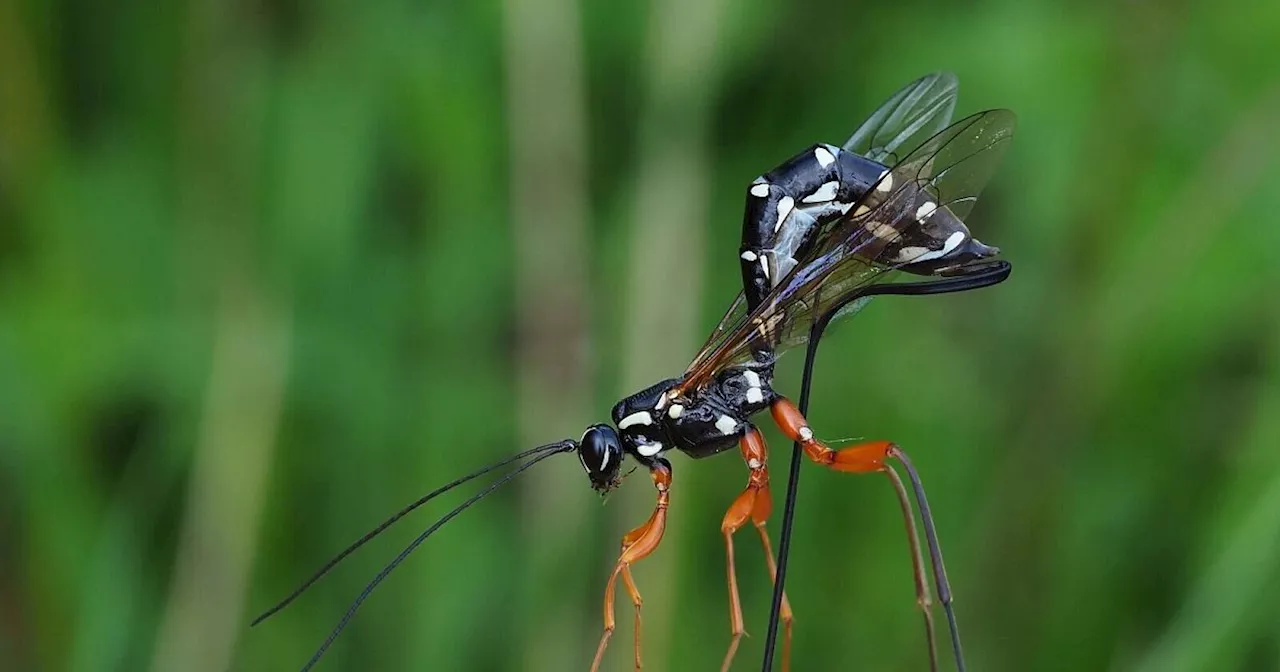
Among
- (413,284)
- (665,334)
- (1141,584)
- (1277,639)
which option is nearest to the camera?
(1277,639)

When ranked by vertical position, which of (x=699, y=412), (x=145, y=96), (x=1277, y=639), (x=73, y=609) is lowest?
(x=73, y=609)

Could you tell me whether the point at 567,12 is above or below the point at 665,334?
above

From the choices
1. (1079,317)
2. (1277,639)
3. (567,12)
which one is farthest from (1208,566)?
(567,12)

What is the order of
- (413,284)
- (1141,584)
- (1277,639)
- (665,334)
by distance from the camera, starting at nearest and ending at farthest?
(1277,639) < (1141,584) < (665,334) < (413,284)

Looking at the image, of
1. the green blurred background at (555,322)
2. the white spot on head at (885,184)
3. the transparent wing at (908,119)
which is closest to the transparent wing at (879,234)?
the white spot on head at (885,184)

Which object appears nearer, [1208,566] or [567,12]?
[1208,566]

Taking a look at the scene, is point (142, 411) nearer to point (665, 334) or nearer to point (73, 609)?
point (73, 609)

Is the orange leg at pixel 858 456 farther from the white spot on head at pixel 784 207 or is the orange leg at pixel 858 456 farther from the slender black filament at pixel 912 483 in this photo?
the white spot on head at pixel 784 207
